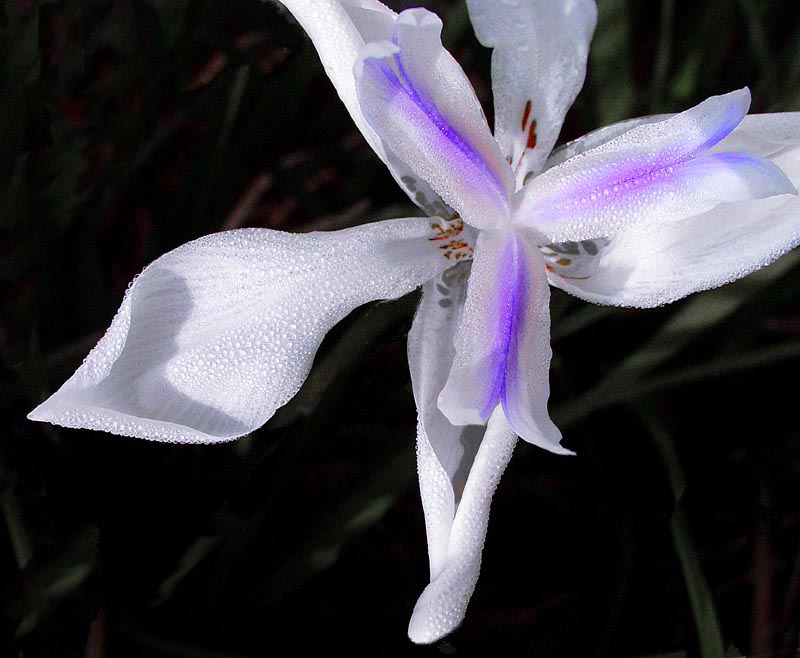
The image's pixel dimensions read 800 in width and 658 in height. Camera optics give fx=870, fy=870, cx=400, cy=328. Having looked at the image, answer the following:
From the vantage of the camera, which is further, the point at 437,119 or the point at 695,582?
the point at 695,582

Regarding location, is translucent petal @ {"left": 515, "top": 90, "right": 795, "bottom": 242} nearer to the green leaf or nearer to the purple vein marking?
the purple vein marking

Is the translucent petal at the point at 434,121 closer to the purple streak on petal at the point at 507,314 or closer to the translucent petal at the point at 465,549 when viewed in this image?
the purple streak on petal at the point at 507,314

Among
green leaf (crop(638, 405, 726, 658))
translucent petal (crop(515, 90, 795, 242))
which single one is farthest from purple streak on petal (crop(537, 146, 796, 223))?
green leaf (crop(638, 405, 726, 658))

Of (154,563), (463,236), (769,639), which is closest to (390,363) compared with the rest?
(463,236)

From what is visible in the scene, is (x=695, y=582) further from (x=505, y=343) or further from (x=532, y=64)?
(x=532, y=64)

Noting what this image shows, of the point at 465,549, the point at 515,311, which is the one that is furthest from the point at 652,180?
the point at 465,549

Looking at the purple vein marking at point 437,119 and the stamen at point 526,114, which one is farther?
the stamen at point 526,114

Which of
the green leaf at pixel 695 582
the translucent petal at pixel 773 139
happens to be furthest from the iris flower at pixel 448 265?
the green leaf at pixel 695 582
